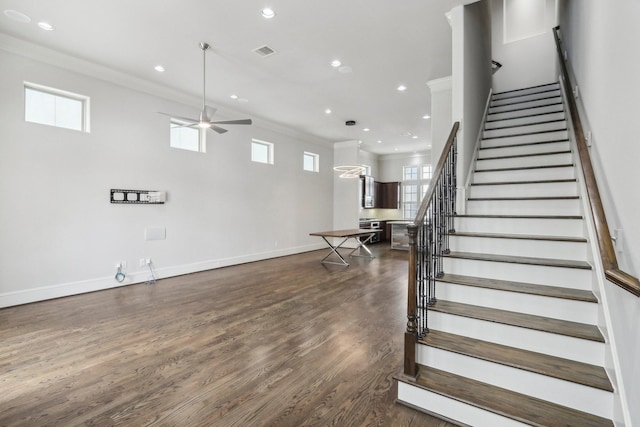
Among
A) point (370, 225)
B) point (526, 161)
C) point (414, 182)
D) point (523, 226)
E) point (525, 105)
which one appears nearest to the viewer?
point (523, 226)

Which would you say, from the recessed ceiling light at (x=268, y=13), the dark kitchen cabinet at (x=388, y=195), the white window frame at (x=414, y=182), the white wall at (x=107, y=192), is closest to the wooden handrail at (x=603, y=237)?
the recessed ceiling light at (x=268, y=13)

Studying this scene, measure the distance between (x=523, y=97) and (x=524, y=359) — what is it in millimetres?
4979

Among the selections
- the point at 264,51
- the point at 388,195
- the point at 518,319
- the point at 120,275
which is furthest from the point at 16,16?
the point at 388,195

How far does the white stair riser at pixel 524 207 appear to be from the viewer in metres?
2.84

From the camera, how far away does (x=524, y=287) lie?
7.32 feet

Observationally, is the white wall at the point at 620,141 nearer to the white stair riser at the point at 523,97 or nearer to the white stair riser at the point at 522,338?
the white stair riser at the point at 522,338

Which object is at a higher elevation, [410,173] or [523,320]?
[410,173]

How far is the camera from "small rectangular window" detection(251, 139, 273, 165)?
7.32m

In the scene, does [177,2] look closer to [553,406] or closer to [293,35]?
[293,35]

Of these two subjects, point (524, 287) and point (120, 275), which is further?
point (120, 275)

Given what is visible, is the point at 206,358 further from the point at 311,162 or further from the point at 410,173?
the point at 410,173

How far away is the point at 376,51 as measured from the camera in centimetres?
408

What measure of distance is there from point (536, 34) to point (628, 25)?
5.90 meters

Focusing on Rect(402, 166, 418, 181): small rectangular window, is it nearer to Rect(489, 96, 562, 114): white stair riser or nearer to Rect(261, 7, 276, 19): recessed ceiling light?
Rect(489, 96, 562, 114): white stair riser
